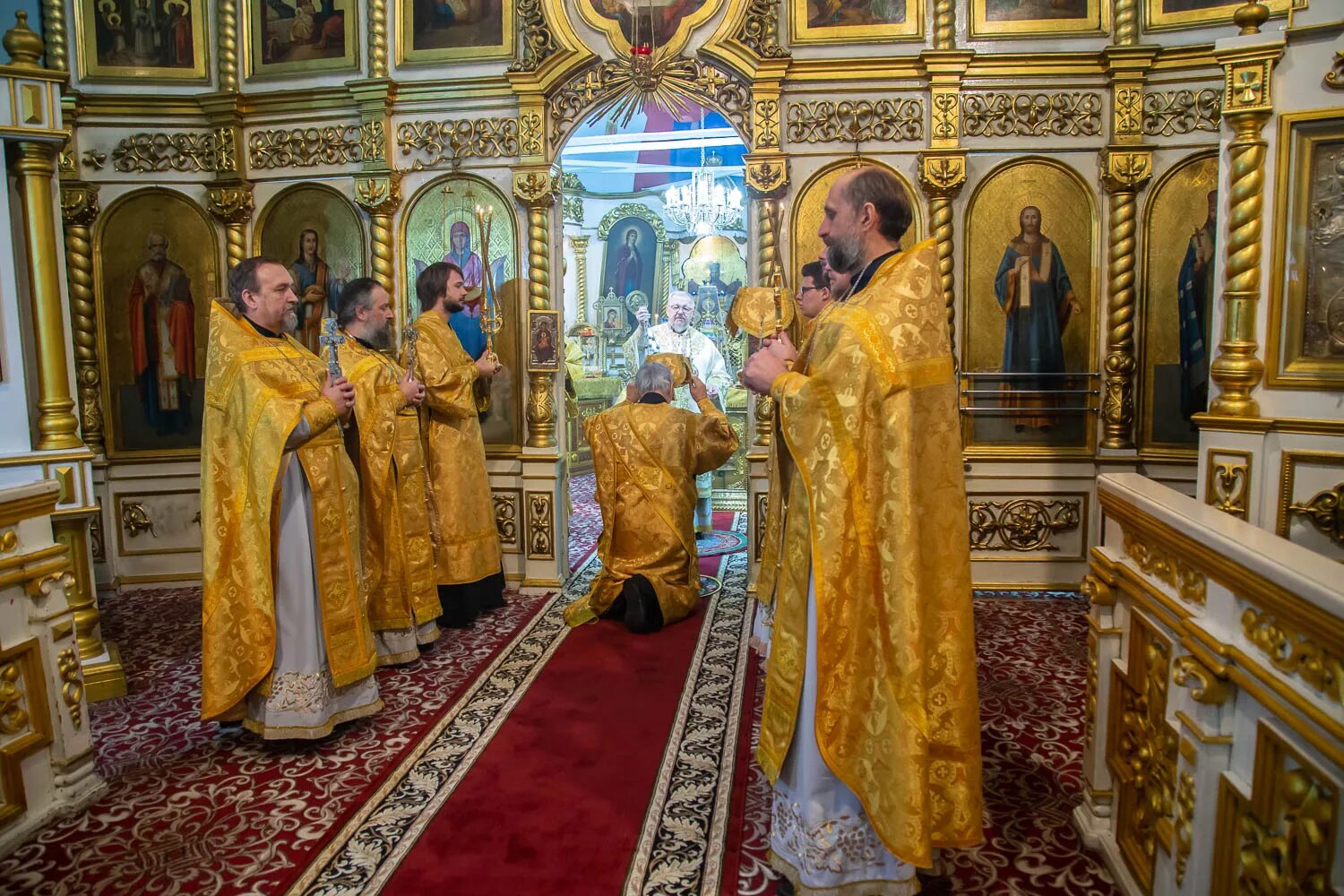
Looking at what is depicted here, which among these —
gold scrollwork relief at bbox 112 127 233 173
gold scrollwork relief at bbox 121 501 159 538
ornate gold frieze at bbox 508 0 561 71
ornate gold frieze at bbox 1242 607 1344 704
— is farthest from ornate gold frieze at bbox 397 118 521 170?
ornate gold frieze at bbox 1242 607 1344 704

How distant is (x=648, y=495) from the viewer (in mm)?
5527

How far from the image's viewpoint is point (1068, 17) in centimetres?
611

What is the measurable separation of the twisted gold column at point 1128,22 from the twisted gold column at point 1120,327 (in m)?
1.02

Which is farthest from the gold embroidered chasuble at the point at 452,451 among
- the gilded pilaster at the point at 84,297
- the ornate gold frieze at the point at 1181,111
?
the ornate gold frieze at the point at 1181,111

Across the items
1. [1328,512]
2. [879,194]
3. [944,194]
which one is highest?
[944,194]

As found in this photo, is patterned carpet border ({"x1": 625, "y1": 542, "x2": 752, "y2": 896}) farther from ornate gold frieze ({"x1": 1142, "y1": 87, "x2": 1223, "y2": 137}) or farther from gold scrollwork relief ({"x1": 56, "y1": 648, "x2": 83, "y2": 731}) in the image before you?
ornate gold frieze ({"x1": 1142, "y1": 87, "x2": 1223, "y2": 137})

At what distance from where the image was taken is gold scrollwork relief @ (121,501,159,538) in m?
6.87

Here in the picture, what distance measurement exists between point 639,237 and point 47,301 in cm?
1131

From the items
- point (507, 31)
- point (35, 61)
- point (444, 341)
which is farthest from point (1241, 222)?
point (35, 61)

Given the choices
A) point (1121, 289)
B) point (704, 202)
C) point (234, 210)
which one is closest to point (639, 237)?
point (704, 202)

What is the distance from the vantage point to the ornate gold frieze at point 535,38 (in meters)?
6.33

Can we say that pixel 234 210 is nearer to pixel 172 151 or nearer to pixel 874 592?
pixel 172 151

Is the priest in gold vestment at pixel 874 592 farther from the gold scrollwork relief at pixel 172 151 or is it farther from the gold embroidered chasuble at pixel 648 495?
the gold scrollwork relief at pixel 172 151

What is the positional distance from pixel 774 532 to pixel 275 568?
7.37 feet
